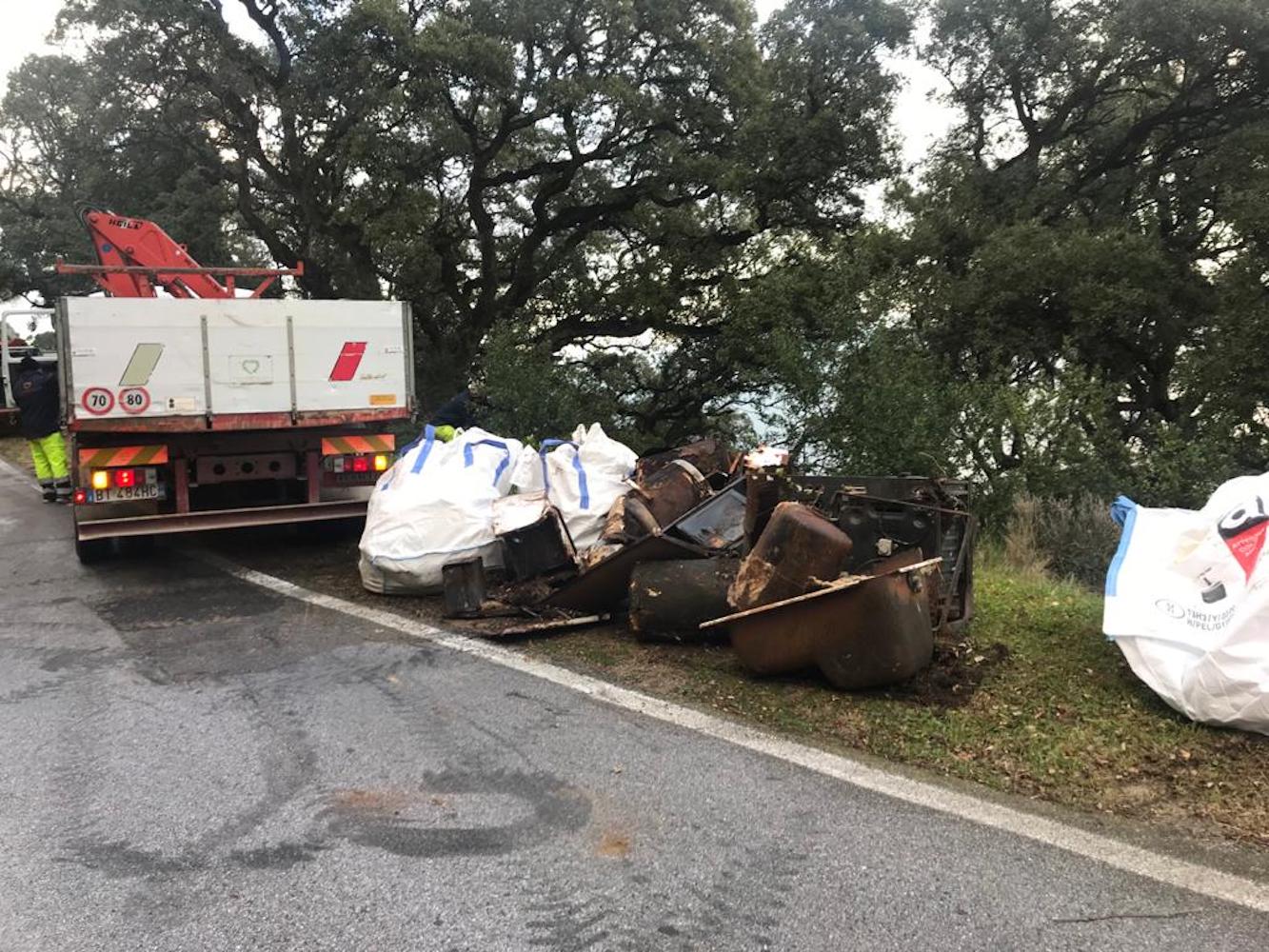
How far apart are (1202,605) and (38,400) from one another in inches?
425

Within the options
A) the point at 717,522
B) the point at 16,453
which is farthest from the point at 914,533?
the point at 16,453

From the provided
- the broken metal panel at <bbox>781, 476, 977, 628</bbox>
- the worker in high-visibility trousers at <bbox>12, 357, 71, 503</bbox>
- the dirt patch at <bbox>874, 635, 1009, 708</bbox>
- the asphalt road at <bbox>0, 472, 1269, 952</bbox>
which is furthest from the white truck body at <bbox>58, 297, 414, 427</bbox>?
the dirt patch at <bbox>874, 635, 1009, 708</bbox>

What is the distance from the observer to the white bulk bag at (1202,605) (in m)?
3.44

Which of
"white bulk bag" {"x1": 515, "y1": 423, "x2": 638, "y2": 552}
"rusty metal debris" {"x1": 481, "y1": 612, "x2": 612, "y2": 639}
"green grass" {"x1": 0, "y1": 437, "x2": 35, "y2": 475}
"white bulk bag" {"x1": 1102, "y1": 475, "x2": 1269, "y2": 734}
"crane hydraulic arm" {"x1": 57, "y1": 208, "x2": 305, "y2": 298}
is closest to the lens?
"white bulk bag" {"x1": 1102, "y1": 475, "x2": 1269, "y2": 734}

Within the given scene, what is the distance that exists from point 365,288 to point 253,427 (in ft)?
31.6

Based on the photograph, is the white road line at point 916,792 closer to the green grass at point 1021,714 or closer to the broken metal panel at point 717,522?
the green grass at point 1021,714

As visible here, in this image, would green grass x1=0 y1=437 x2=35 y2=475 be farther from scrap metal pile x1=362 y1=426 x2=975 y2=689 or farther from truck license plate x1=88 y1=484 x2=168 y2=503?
scrap metal pile x1=362 y1=426 x2=975 y2=689

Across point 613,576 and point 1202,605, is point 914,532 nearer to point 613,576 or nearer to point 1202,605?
point 1202,605

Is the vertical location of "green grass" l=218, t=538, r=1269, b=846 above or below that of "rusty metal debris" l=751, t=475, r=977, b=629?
below

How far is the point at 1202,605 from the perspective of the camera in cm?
379

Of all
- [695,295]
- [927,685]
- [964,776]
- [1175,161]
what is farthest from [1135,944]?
[1175,161]

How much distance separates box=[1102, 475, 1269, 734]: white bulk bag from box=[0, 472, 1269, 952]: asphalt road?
1224 mm

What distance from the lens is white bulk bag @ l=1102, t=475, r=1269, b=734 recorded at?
3.44 m

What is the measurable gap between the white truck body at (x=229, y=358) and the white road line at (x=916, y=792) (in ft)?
10.7
